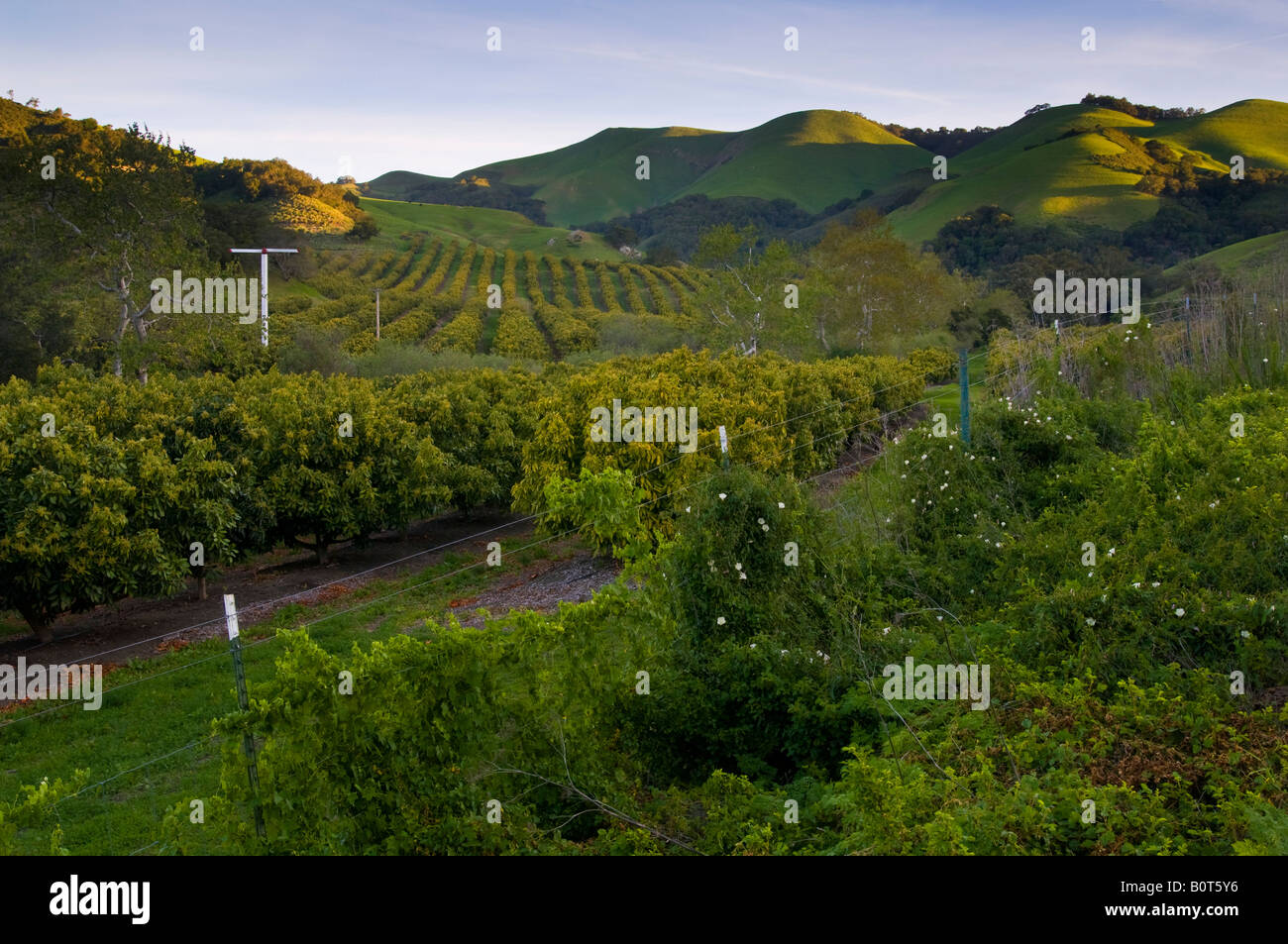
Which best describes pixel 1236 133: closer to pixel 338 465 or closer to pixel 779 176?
pixel 779 176

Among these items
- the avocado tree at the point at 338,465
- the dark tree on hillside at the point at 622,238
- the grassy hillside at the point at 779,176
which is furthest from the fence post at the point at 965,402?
the grassy hillside at the point at 779,176

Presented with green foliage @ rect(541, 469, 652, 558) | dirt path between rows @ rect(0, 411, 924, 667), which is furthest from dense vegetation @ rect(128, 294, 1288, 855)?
dirt path between rows @ rect(0, 411, 924, 667)

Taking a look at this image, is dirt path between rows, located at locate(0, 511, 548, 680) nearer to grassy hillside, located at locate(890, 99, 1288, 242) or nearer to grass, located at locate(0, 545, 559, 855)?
grass, located at locate(0, 545, 559, 855)

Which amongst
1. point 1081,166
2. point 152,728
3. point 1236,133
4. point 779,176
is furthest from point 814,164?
point 152,728

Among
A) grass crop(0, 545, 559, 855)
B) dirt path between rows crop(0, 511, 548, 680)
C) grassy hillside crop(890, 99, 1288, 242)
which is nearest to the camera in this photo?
grass crop(0, 545, 559, 855)

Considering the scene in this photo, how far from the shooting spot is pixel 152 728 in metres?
12.0

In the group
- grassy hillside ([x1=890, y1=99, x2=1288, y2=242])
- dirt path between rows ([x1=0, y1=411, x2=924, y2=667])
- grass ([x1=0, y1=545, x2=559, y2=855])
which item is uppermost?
grassy hillside ([x1=890, y1=99, x2=1288, y2=242])

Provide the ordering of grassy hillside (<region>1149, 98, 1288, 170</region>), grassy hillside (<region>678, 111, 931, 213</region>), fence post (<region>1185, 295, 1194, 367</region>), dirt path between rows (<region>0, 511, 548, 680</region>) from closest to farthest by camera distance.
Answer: dirt path between rows (<region>0, 511, 548, 680</region>)
fence post (<region>1185, 295, 1194, 367</region>)
grassy hillside (<region>1149, 98, 1288, 170</region>)
grassy hillside (<region>678, 111, 931, 213</region>)

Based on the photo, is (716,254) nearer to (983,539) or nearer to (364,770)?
(983,539)

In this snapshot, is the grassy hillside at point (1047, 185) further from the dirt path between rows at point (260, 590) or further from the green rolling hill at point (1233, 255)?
the dirt path between rows at point (260, 590)

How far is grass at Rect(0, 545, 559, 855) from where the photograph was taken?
30.4 feet

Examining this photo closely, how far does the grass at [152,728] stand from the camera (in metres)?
9.27
